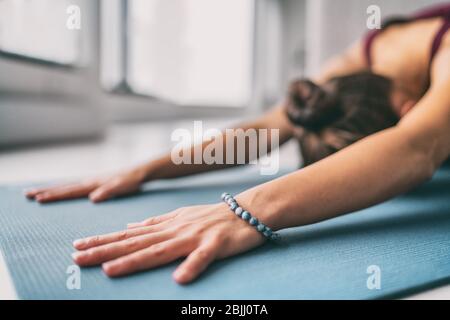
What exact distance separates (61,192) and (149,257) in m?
0.55

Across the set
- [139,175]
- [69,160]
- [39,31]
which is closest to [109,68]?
[39,31]

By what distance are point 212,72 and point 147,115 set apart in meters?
1.66

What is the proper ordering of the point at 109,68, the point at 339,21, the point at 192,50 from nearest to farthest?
the point at 339,21 → the point at 109,68 → the point at 192,50

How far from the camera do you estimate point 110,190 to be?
1.04 meters

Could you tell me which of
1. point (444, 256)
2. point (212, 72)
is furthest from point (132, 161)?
point (212, 72)

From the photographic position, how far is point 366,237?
72 centimetres

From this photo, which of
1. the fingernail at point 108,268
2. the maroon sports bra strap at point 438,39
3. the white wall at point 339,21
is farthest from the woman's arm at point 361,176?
the white wall at point 339,21

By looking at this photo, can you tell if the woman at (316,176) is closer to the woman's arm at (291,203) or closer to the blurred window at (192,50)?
the woman's arm at (291,203)

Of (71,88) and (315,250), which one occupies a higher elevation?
(71,88)

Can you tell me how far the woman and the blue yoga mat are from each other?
3 centimetres

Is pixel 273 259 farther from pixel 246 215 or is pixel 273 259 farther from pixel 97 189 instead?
pixel 97 189

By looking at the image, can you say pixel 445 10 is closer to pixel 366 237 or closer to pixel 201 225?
pixel 366 237

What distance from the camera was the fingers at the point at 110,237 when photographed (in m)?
0.61

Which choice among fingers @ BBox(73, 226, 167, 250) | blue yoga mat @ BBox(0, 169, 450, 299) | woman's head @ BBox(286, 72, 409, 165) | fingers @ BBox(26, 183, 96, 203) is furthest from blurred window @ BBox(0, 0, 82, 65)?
fingers @ BBox(73, 226, 167, 250)
